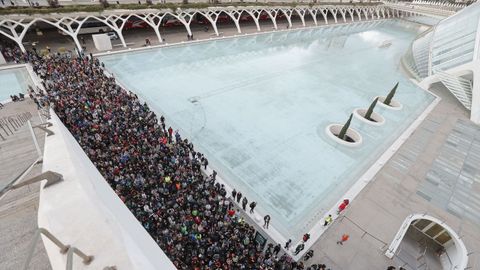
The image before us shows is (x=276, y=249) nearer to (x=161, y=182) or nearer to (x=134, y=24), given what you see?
(x=161, y=182)

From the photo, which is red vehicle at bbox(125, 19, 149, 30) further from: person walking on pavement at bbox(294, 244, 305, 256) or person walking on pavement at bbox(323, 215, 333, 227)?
person walking on pavement at bbox(294, 244, 305, 256)

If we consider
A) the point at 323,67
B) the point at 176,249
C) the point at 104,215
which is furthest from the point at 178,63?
the point at 104,215

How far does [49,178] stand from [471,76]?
29.6 metres

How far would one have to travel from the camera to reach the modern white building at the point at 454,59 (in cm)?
2061

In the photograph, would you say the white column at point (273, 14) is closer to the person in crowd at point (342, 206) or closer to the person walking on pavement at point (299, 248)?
the person in crowd at point (342, 206)

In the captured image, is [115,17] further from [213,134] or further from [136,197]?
[136,197]

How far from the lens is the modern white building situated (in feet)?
67.6

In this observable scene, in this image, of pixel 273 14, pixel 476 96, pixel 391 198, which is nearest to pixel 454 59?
pixel 476 96

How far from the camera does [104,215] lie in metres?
5.13

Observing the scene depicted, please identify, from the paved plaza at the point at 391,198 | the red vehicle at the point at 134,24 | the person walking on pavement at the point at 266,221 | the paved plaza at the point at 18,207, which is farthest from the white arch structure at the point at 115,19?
the person walking on pavement at the point at 266,221

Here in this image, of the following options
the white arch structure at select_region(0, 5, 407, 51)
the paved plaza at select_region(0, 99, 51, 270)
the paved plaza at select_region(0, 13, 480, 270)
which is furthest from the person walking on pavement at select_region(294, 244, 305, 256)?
the white arch structure at select_region(0, 5, 407, 51)

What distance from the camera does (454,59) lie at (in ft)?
76.1

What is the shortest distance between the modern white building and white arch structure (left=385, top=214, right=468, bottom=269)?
46.3 feet

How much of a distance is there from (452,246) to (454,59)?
20.4 metres
